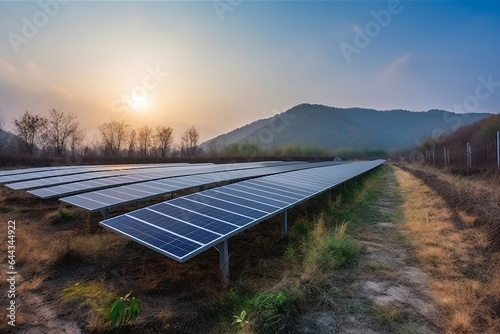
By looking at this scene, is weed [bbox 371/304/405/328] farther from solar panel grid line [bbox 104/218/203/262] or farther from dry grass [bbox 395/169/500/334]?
solar panel grid line [bbox 104/218/203/262]

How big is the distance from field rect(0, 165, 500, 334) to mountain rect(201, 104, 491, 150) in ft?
403

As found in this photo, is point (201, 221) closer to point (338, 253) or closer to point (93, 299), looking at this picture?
point (93, 299)

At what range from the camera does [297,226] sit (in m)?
9.88

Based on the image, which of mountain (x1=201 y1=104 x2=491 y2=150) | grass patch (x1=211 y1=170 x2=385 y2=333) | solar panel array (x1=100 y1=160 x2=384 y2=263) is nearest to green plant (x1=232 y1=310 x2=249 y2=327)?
grass patch (x1=211 y1=170 x2=385 y2=333)

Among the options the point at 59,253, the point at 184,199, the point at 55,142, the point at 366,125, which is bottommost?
the point at 59,253

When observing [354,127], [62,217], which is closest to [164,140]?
[62,217]

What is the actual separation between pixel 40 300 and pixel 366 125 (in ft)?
611

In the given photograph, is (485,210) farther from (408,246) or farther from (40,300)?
(40,300)

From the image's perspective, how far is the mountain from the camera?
5699 inches

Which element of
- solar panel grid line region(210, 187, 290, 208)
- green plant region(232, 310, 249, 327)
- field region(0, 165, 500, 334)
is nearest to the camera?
green plant region(232, 310, 249, 327)

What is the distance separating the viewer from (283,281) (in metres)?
5.67

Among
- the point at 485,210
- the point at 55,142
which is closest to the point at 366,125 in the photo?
the point at 55,142

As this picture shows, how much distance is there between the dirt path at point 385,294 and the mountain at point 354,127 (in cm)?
12377

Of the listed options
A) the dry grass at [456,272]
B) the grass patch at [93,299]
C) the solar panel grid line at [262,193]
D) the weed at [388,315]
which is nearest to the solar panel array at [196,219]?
the solar panel grid line at [262,193]
